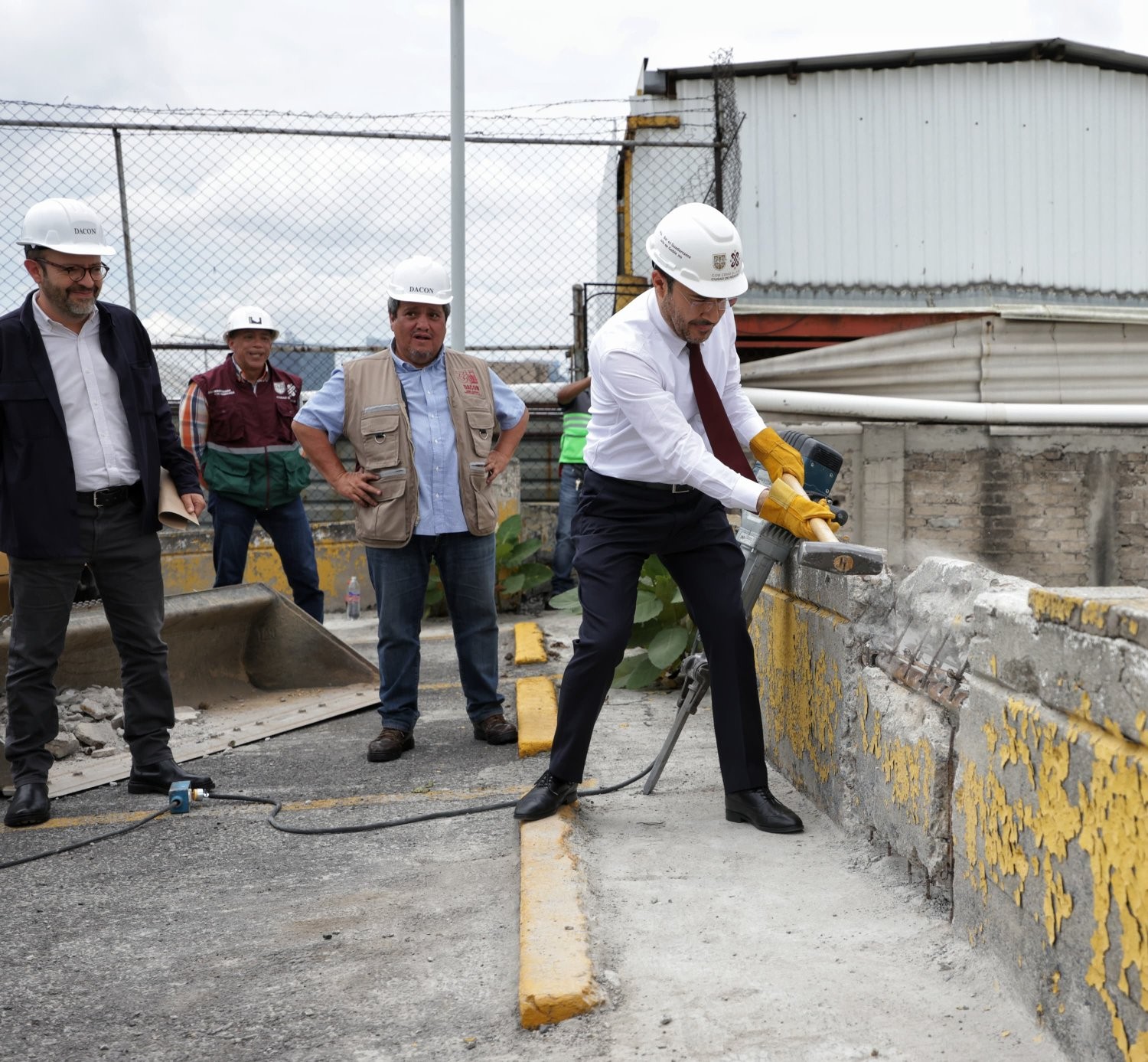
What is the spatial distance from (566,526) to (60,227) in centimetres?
521

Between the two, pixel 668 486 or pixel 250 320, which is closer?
pixel 668 486

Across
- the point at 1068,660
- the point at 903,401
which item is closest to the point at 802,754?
the point at 1068,660

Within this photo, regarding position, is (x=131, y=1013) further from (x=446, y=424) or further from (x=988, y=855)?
(x=446, y=424)

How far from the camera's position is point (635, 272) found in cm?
1072

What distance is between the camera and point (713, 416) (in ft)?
12.1

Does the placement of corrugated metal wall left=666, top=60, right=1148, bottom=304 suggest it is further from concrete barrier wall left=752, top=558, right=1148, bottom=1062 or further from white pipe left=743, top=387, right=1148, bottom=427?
concrete barrier wall left=752, top=558, right=1148, bottom=1062

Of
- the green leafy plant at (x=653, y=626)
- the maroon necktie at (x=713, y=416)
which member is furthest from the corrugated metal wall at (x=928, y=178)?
the maroon necktie at (x=713, y=416)

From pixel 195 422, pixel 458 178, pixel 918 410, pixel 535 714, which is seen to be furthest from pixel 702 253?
pixel 918 410

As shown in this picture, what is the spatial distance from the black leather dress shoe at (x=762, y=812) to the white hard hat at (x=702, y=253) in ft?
4.87

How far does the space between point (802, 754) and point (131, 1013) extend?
213cm

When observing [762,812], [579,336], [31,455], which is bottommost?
[762,812]

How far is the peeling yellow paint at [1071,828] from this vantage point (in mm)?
1833

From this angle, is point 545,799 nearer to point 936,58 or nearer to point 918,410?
point 918,410

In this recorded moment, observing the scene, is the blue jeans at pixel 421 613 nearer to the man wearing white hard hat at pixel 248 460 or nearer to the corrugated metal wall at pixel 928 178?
the man wearing white hard hat at pixel 248 460
